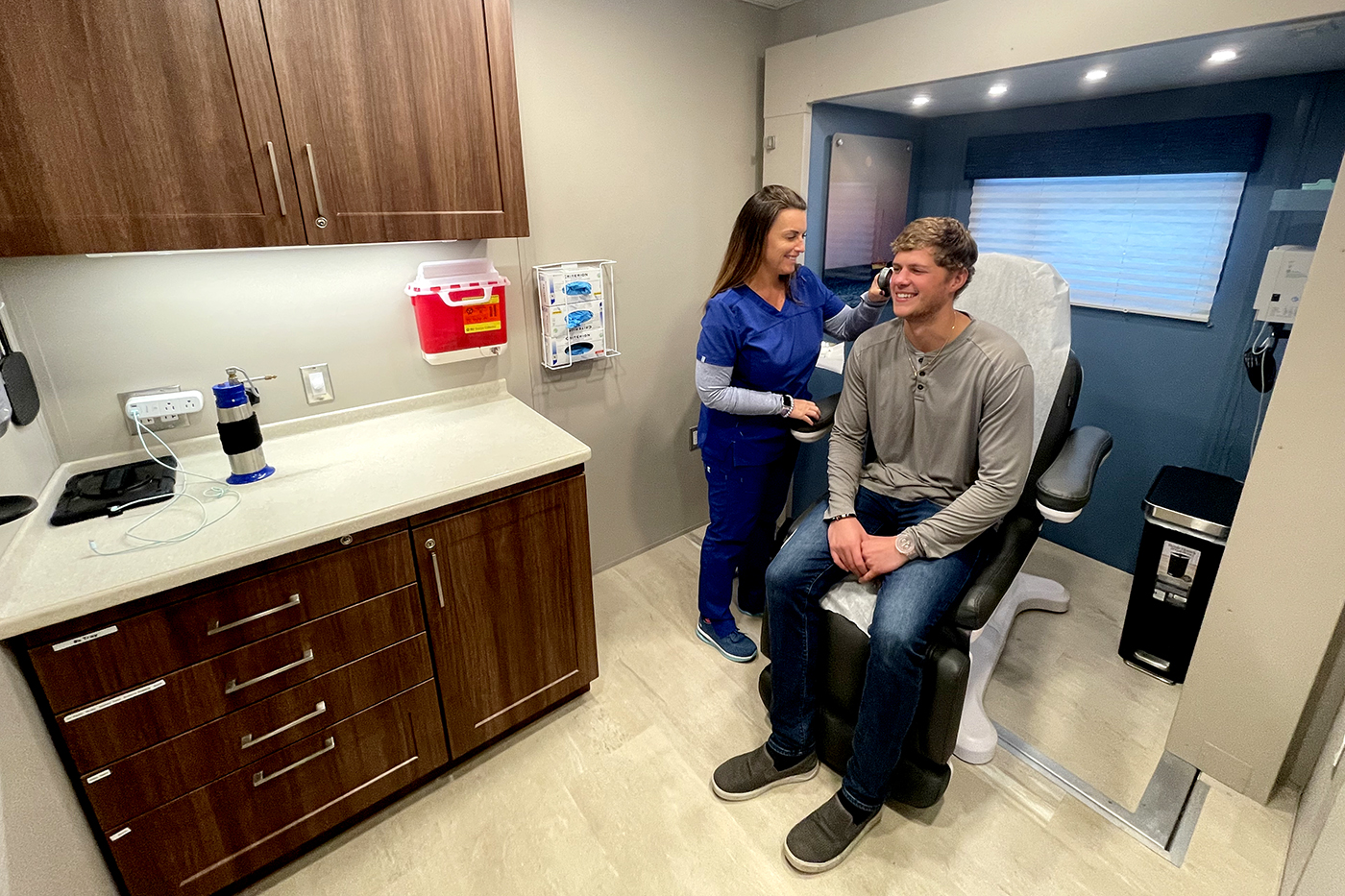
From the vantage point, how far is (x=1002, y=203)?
258 cm

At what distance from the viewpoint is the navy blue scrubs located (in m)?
1.86

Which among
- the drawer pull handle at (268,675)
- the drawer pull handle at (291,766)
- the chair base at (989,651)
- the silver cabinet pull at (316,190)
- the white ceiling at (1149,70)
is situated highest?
the white ceiling at (1149,70)

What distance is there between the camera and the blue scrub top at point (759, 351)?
72.7 inches

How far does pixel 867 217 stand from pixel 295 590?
7.64 feet

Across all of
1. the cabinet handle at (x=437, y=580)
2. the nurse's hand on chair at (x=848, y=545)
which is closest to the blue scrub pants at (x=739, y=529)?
the nurse's hand on chair at (x=848, y=545)

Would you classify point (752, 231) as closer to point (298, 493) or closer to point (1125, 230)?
point (298, 493)

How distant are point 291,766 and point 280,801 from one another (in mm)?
83

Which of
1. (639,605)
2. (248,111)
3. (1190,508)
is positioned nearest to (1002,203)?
(1190,508)

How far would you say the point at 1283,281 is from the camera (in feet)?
6.10

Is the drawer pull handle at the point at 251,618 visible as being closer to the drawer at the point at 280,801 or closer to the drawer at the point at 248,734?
the drawer at the point at 248,734

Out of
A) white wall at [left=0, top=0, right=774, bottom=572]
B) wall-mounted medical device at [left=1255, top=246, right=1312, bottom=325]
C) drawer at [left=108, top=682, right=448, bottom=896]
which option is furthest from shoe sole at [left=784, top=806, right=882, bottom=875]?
wall-mounted medical device at [left=1255, top=246, right=1312, bottom=325]

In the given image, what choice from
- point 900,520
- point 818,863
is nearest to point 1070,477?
point 900,520

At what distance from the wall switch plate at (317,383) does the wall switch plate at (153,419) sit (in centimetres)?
27

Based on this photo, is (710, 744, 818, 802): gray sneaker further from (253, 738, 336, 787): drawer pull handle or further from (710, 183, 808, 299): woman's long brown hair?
(710, 183, 808, 299): woman's long brown hair
